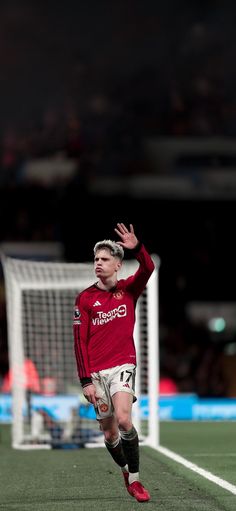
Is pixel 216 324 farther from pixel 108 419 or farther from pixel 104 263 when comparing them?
pixel 104 263

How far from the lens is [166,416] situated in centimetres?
1859

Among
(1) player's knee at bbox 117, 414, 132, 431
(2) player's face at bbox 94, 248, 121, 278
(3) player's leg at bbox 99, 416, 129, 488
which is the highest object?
(2) player's face at bbox 94, 248, 121, 278

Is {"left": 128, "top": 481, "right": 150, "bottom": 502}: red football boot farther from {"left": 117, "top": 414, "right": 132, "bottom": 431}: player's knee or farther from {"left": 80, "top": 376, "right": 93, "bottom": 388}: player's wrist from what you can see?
{"left": 80, "top": 376, "right": 93, "bottom": 388}: player's wrist

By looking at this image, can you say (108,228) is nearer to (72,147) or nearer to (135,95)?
(72,147)

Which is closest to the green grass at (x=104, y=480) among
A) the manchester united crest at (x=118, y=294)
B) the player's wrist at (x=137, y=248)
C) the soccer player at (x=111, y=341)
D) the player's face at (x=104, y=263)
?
the soccer player at (x=111, y=341)

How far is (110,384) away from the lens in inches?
278

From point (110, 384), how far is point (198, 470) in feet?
7.22

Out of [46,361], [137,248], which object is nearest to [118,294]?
[137,248]

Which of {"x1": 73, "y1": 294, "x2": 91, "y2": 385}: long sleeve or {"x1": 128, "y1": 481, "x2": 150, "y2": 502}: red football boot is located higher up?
{"x1": 73, "y1": 294, "x2": 91, "y2": 385}: long sleeve

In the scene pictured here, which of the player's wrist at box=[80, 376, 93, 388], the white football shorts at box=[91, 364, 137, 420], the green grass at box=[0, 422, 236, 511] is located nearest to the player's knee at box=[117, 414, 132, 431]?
the white football shorts at box=[91, 364, 137, 420]

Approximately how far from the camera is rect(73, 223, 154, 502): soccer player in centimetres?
700

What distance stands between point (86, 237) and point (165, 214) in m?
2.17

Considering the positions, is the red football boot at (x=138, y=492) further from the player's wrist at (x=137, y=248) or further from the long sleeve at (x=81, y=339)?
the player's wrist at (x=137, y=248)

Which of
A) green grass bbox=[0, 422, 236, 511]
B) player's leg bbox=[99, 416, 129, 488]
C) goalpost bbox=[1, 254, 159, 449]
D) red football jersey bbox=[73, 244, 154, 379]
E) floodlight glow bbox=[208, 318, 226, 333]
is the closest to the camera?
green grass bbox=[0, 422, 236, 511]
